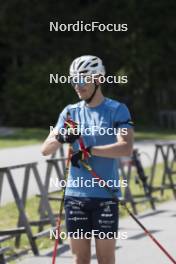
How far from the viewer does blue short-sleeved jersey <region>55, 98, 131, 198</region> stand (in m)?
5.66

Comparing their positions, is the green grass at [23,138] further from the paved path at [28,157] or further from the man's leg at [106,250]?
the man's leg at [106,250]

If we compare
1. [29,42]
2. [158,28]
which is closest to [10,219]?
[29,42]

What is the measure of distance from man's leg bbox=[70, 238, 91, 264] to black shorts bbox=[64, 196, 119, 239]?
3 centimetres

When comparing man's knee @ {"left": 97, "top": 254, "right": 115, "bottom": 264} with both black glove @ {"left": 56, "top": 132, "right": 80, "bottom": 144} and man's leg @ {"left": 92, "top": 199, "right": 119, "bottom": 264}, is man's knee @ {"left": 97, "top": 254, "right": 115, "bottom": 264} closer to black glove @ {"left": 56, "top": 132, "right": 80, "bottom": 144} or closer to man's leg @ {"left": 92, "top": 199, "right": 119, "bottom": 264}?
man's leg @ {"left": 92, "top": 199, "right": 119, "bottom": 264}

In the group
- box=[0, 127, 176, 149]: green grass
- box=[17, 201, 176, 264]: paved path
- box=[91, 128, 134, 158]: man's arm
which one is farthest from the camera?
box=[0, 127, 176, 149]: green grass

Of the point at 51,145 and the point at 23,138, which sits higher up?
the point at 51,145

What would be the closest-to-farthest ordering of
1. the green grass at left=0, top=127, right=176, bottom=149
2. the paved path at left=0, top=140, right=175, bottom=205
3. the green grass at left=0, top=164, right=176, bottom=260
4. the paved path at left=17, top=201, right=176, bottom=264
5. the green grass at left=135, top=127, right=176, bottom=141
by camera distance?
the paved path at left=17, top=201, right=176, bottom=264, the green grass at left=0, top=164, right=176, bottom=260, the paved path at left=0, top=140, right=175, bottom=205, the green grass at left=0, top=127, right=176, bottom=149, the green grass at left=135, top=127, right=176, bottom=141

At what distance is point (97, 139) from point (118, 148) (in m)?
0.17

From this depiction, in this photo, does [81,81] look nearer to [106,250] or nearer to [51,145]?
[51,145]

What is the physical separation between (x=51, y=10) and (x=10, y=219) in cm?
3058

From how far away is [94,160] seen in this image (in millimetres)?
5703

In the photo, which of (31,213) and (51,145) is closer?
(51,145)

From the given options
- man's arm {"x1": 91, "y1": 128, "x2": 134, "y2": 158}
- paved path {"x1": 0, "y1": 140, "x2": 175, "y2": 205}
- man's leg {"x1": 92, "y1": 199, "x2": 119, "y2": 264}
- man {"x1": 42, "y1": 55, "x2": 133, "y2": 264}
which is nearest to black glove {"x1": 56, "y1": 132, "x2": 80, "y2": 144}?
man {"x1": 42, "y1": 55, "x2": 133, "y2": 264}

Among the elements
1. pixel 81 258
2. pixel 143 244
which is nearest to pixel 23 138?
pixel 143 244
